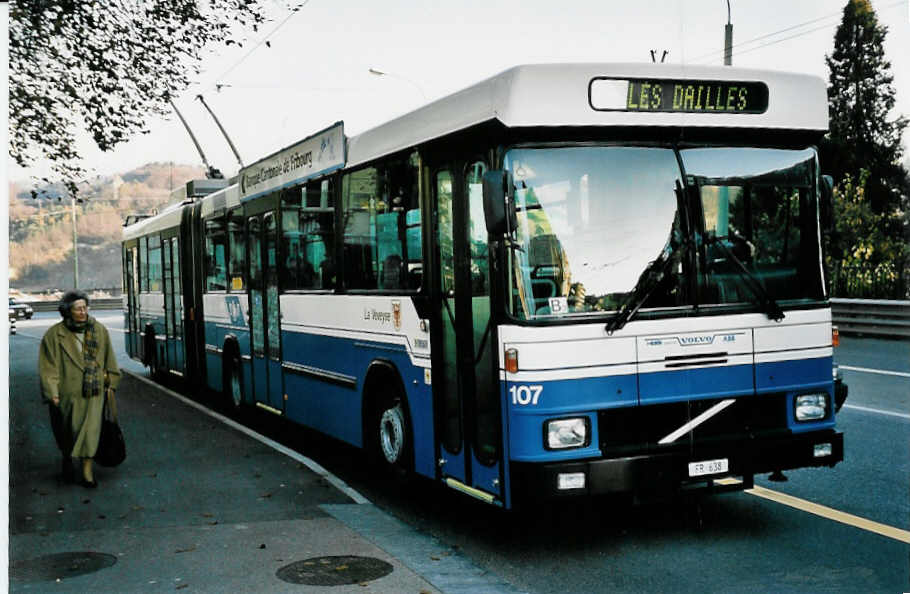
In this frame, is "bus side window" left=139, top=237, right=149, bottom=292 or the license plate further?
"bus side window" left=139, top=237, right=149, bottom=292

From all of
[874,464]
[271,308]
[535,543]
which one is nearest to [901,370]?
[874,464]

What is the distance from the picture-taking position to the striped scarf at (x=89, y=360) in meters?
9.45

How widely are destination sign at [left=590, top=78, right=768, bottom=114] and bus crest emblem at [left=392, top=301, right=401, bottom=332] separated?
2.43 m

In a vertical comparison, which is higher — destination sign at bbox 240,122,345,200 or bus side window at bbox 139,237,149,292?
destination sign at bbox 240,122,345,200

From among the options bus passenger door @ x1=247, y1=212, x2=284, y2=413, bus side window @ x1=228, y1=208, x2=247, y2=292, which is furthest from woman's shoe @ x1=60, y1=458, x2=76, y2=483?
bus side window @ x1=228, y1=208, x2=247, y2=292

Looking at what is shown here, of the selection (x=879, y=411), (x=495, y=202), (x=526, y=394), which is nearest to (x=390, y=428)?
(x=526, y=394)

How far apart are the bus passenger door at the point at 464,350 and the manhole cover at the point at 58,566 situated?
2350 millimetres

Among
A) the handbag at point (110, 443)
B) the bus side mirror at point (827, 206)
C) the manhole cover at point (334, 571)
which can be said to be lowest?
the manhole cover at point (334, 571)

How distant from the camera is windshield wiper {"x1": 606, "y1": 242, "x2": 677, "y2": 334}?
255 inches

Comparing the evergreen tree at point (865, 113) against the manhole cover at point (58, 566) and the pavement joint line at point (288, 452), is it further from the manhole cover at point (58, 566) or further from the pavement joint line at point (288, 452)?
the manhole cover at point (58, 566)

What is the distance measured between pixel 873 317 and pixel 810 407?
52.5 feet

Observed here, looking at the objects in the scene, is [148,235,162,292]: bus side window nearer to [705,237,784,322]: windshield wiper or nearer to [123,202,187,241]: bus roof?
[123,202,187,241]: bus roof

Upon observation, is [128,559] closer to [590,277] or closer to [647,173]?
[590,277]

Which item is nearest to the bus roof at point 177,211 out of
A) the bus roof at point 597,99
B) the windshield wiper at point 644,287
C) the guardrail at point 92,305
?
the bus roof at point 597,99
